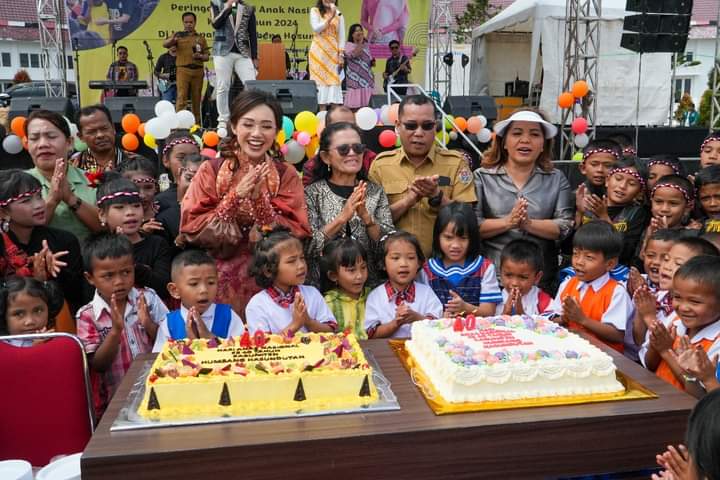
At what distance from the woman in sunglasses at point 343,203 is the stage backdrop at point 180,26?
847 cm

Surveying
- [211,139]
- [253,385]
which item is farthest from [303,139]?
[253,385]

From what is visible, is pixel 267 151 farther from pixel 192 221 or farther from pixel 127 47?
pixel 127 47

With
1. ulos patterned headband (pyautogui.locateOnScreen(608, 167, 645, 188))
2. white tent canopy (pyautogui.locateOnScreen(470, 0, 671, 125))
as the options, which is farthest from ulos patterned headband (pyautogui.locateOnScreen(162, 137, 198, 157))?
white tent canopy (pyautogui.locateOnScreen(470, 0, 671, 125))

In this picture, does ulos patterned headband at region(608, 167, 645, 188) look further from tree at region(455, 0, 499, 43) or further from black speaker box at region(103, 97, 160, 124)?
tree at region(455, 0, 499, 43)

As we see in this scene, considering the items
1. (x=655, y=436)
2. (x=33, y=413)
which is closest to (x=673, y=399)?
(x=655, y=436)

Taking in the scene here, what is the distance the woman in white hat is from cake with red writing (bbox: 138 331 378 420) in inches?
58.5

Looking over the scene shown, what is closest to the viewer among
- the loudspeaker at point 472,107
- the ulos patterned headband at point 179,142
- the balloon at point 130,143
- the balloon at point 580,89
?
the ulos patterned headband at point 179,142

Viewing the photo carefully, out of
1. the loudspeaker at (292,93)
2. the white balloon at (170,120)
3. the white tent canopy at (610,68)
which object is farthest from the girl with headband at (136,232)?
the white tent canopy at (610,68)

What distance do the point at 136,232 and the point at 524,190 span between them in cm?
201

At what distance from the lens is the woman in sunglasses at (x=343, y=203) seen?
10.2ft

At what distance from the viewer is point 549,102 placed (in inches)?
501

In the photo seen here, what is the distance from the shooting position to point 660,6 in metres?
8.70

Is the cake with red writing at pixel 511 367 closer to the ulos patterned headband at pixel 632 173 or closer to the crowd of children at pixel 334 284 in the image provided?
the crowd of children at pixel 334 284

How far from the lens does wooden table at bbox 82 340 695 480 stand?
1.65 meters
